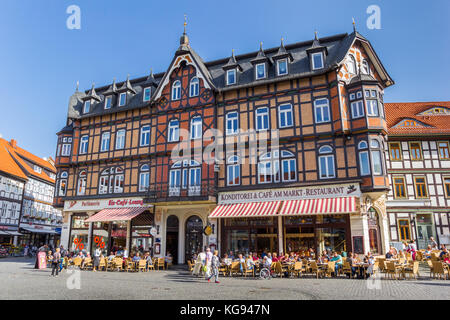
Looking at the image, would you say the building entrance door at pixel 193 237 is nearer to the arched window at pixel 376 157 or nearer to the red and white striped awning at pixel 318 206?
the red and white striped awning at pixel 318 206

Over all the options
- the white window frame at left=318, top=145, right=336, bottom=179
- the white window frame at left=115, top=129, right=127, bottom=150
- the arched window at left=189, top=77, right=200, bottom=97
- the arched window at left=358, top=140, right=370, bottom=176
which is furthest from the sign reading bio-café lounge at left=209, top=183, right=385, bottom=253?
the white window frame at left=115, top=129, right=127, bottom=150

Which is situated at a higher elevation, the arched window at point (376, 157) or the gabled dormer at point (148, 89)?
the gabled dormer at point (148, 89)

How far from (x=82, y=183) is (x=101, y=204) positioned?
10.6ft

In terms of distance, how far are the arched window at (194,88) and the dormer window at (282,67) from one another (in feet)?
21.3

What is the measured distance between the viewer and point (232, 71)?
86.7 feet

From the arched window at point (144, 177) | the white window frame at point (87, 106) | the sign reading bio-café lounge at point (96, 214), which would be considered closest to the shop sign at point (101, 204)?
the sign reading bio-café lounge at point (96, 214)

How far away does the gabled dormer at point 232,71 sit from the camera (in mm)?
26156

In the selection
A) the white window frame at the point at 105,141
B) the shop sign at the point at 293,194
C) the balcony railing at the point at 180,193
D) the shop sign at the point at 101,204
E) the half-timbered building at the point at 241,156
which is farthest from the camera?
the white window frame at the point at 105,141

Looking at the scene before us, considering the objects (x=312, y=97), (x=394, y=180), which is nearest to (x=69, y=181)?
(x=312, y=97)

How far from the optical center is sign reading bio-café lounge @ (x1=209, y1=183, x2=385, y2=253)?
20.6m

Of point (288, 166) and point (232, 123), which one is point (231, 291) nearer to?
point (288, 166)

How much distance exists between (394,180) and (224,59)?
59.8 ft

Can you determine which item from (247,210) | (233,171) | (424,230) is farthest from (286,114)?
(424,230)

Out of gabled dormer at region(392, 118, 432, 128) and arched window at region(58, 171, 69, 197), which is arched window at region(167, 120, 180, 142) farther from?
gabled dormer at region(392, 118, 432, 128)
